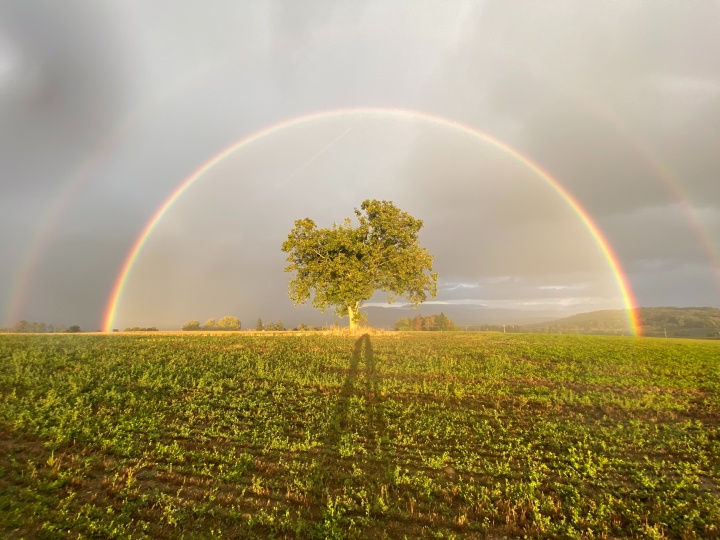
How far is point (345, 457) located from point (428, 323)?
371 feet

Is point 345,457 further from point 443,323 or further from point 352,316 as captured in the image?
point 443,323

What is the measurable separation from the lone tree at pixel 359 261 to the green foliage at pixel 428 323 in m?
56.6

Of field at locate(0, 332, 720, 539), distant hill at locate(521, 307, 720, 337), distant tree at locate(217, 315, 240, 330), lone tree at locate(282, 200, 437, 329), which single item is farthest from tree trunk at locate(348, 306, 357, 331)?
distant hill at locate(521, 307, 720, 337)

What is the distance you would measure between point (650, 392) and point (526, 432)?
8489 mm

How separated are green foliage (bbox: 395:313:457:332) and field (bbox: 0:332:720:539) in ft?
293

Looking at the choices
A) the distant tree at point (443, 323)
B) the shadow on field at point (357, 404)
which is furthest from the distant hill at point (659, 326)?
the shadow on field at point (357, 404)

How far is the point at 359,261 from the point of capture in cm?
4366

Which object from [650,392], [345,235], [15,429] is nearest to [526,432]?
[650,392]

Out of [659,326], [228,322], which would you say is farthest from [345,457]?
[659,326]

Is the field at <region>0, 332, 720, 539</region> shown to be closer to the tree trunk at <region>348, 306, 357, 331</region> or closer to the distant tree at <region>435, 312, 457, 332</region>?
the tree trunk at <region>348, 306, 357, 331</region>

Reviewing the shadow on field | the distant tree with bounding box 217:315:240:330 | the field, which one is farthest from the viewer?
the distant tree with bounding box 217:315:240:330

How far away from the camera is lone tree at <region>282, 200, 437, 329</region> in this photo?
42.5 meters

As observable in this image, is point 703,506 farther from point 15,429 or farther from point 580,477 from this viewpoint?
point 15,429

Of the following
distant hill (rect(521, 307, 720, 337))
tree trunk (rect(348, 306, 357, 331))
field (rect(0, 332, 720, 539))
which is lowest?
distant hill (rect(521, 307, 720, 337))
